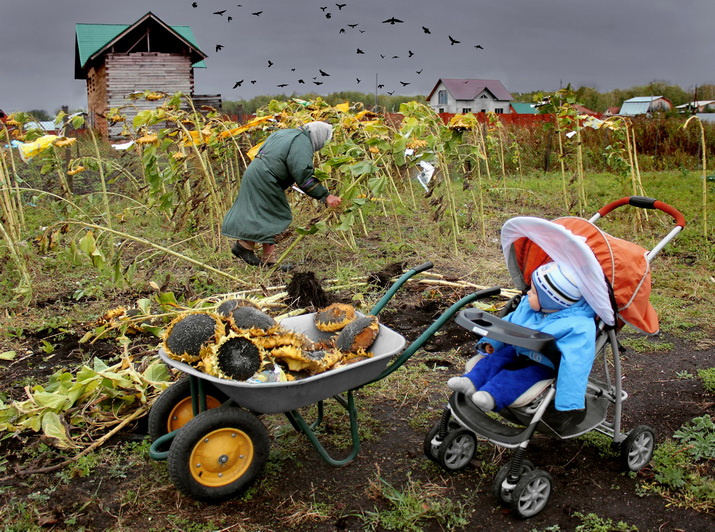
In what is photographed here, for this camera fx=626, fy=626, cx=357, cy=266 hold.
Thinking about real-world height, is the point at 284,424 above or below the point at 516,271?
below

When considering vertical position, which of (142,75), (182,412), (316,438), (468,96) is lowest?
(316,438)

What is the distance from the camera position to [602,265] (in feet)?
8.23

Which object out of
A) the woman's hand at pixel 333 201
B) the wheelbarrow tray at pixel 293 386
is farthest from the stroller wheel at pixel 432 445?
the woman's hand at pixel 333 201

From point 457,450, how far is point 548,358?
1.93 ft

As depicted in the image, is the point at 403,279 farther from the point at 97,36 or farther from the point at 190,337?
the point at 97,36

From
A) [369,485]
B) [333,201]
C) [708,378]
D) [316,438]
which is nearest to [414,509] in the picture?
[369,485]

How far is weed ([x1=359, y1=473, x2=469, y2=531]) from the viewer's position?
239 centimetres

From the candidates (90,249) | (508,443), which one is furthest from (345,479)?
(90,249)

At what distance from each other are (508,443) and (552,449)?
0.63 metres

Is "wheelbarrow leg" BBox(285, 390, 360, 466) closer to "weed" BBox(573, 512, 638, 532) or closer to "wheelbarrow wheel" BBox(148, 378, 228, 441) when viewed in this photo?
"wheelbarrow wheel" BBox(148, 378, 228, 441)

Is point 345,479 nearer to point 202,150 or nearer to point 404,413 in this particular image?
point 404,413

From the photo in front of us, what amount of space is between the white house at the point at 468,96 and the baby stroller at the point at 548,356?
23.5 m

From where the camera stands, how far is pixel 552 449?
2949 millimetres

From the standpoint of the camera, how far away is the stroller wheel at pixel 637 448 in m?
2.66
